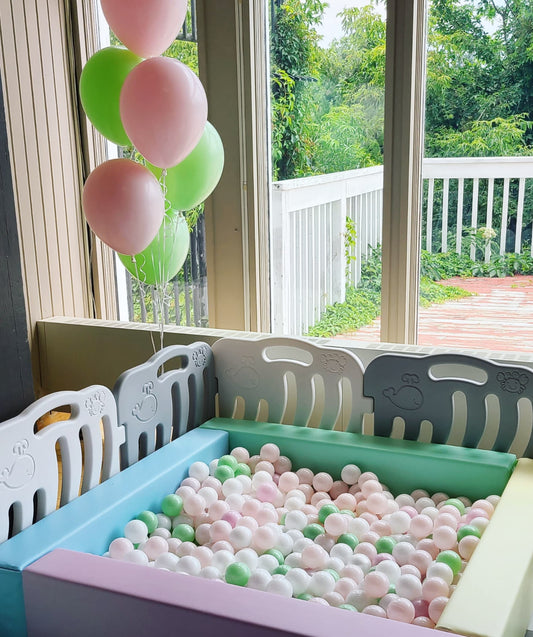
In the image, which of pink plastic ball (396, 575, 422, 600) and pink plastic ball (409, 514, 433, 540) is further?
pink plastic ball (409, 514, 433, 540)

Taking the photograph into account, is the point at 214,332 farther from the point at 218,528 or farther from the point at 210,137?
the point at 218,528

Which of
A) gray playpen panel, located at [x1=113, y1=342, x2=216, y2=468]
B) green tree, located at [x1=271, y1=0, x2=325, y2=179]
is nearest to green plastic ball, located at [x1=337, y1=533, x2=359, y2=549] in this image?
gray playpen panel, located at [x1=113, y1=342, x2=216, y2=468]

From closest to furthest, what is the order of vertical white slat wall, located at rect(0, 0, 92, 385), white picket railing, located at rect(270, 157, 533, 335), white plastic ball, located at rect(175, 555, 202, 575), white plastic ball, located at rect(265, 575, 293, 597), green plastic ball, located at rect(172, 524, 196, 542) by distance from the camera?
white plastic ball, located at rect(265, 575, 293, 597) < white plastic ball, located at rect(175, 555, 202, 575) < green plastic ball, located at rect(172, 524, 196, 542) < white picket railing, located at rect(270, 157, 533, 335) < vertical white slat wall, located at rect(0, 0, 92, 385)

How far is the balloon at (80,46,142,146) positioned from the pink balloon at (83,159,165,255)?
0.71ft

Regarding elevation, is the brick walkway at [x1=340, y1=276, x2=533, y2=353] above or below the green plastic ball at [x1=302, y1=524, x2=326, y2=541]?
above

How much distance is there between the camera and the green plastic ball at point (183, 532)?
191 cm

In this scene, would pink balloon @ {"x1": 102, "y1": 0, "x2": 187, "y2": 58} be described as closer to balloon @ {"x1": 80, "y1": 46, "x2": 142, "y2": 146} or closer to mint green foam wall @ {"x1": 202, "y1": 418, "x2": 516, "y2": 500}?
balloon @ {"x1": 80, "y1": 46, "x2": 142, "y2": 146}

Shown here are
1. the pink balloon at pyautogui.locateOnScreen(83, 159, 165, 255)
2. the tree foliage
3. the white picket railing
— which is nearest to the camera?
the pink balloon at pyautogui.locateOnScreen(83, 159, 165, 255)

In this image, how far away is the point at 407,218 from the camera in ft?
8.87

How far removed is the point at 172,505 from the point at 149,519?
11cm

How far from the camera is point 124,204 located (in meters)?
2.03

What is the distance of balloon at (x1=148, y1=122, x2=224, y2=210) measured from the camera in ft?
7.52

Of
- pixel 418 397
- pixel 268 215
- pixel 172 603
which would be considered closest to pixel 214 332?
pixel 268 215

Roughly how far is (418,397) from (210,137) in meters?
1.06
